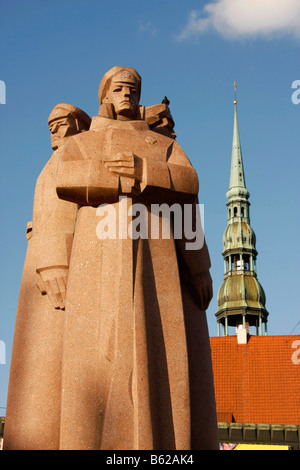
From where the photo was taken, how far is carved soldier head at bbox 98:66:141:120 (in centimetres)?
801

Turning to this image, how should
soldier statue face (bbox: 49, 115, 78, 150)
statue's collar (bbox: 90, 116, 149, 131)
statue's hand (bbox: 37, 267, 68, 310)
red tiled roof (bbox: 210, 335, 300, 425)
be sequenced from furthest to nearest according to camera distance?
red tiled roof (bbox: 210, 335, 300, 425)
soldier statue face (bbox: 49, 115, 78, 150)
statue's collar (bbox: 90, 116, 149, 131)
statue's hand (bbox: 37, 267, 68, 310)

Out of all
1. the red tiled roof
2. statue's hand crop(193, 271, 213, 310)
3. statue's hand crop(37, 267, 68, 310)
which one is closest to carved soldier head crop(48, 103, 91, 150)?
statue's hand crop(37, 267, 68, 310)

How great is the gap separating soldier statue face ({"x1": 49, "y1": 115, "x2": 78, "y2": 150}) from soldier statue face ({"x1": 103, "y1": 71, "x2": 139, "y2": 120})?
1.11m

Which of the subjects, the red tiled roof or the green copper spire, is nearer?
the red tiled roof

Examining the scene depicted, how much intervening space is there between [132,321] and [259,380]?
39073 mm

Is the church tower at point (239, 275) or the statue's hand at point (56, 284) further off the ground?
the church tower at point (239, 275)

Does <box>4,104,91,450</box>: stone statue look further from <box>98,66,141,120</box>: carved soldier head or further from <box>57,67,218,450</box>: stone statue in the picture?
<box>98,66,141,120</box>: carved soldier head

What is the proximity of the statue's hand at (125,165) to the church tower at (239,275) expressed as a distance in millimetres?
62381

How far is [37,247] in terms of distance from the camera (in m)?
8.20

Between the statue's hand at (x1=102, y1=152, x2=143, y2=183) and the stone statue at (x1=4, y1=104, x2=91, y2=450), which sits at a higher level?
the statue's hand at (x1=102, y1=152, x2=143, y2=183)

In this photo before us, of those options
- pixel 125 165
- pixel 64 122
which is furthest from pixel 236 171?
pixel 125 165

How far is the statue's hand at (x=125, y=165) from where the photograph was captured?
7121 mm

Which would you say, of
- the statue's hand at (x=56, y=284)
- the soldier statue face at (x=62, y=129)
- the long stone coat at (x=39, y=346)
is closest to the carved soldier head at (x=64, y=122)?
the soldier statue face at (x=62, y=129)

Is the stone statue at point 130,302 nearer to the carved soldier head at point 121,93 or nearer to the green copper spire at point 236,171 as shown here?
the carved soldier head at point 121,93
